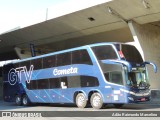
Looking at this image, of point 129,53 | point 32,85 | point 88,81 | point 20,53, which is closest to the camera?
point 129,53

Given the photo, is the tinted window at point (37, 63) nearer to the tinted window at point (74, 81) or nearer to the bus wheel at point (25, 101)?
the bus wheel at point (25, 101)

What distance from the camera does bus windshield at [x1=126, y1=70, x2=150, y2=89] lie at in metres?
17.1

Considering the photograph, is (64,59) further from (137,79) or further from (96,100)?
(137,79)

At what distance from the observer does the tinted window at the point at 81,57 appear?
18594mm

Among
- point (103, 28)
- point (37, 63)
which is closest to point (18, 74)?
point (37, 63)

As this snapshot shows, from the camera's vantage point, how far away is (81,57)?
19.0 m

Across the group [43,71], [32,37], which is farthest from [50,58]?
[32,37]

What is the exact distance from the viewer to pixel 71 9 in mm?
28203

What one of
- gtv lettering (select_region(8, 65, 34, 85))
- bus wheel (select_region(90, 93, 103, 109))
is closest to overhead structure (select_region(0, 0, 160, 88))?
gtv lettering (select_region(8, 65, 34, 85))

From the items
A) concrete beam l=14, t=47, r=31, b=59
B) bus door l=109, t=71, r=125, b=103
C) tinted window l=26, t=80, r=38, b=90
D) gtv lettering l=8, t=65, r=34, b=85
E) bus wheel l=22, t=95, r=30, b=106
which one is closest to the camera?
bus door l=109, t=71, r=125, b=103

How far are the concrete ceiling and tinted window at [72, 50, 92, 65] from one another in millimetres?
7593

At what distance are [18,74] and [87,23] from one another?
8.56 meters

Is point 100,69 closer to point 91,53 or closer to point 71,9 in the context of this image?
point 91,53

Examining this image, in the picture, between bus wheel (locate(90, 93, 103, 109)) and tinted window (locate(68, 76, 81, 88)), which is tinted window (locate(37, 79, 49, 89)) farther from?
bus wheel (locate(90, 93, 103, 109))
